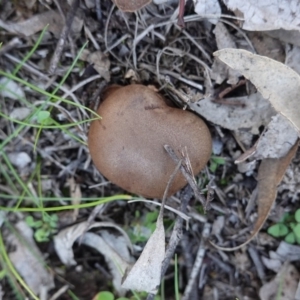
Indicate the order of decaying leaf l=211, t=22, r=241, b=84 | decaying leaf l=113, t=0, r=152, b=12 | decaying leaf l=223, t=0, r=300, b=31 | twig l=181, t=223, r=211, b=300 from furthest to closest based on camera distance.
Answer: twig l=181, t=223, r=211, b=300 < decaying leaf l=211, t=22, r=241, b=84 < decaying leaf l=223, t=0, r=300, b=31 < decaying leaf l=113, t=0, r=152, b=12

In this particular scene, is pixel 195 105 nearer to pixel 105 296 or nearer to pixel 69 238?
pixel 69 238

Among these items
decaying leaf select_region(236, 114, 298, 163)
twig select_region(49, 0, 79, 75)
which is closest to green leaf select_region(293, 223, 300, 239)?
decaying leaf select_region(236, 114, 298, 163)

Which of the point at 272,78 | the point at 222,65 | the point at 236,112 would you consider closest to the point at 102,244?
the point at 236,112

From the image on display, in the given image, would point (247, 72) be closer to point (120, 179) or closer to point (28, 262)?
point (120, 179)

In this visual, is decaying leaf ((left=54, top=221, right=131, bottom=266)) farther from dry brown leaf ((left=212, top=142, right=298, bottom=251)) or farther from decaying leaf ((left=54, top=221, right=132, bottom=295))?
dry brown leaf ((left=212, top=142, right=298, bottom=251))

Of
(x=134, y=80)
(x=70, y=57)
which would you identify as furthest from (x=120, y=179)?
(x=70, y=57)

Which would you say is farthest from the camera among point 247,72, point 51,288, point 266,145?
point 51,288

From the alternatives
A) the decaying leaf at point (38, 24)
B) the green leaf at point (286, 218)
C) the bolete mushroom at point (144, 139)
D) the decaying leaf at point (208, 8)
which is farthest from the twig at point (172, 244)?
the decaying leaf at point (38, 24)
